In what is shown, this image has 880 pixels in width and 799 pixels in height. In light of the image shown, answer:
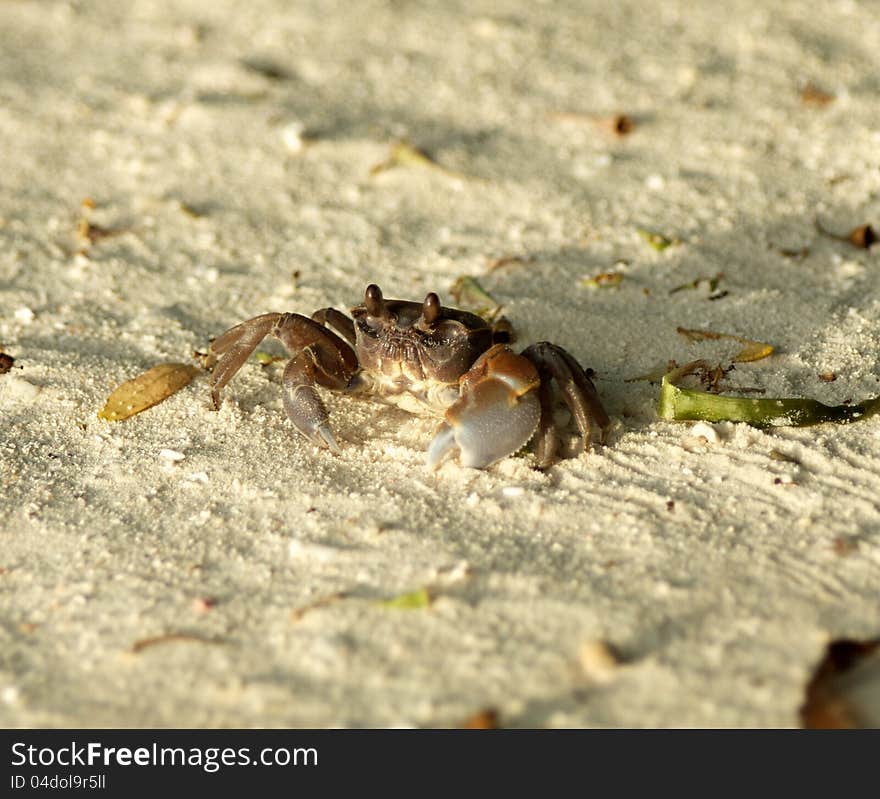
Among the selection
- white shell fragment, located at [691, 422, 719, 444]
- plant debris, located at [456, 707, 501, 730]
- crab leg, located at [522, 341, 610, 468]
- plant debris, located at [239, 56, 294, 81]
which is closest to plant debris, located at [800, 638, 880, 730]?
plant debris, located at [456, 707, 501, 730]

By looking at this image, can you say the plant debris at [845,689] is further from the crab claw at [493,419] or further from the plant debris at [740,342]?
the plant debris at [740,342]

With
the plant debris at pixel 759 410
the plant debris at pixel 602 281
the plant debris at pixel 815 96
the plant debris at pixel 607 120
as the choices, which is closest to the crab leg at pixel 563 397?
the plant debris at pixel 759 410

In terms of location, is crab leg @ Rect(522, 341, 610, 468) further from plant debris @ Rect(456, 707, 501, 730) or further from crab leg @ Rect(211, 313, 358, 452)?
plant debris @ Rect(456, 707, 501, 730)

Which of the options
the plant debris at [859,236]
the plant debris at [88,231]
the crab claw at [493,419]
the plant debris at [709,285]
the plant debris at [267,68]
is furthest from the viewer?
the plant debris at [267,68]

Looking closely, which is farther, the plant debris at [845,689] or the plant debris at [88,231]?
the plant debris at [88,231]

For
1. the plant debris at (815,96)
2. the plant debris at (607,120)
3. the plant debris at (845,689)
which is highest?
the plant debris at (815,96)
